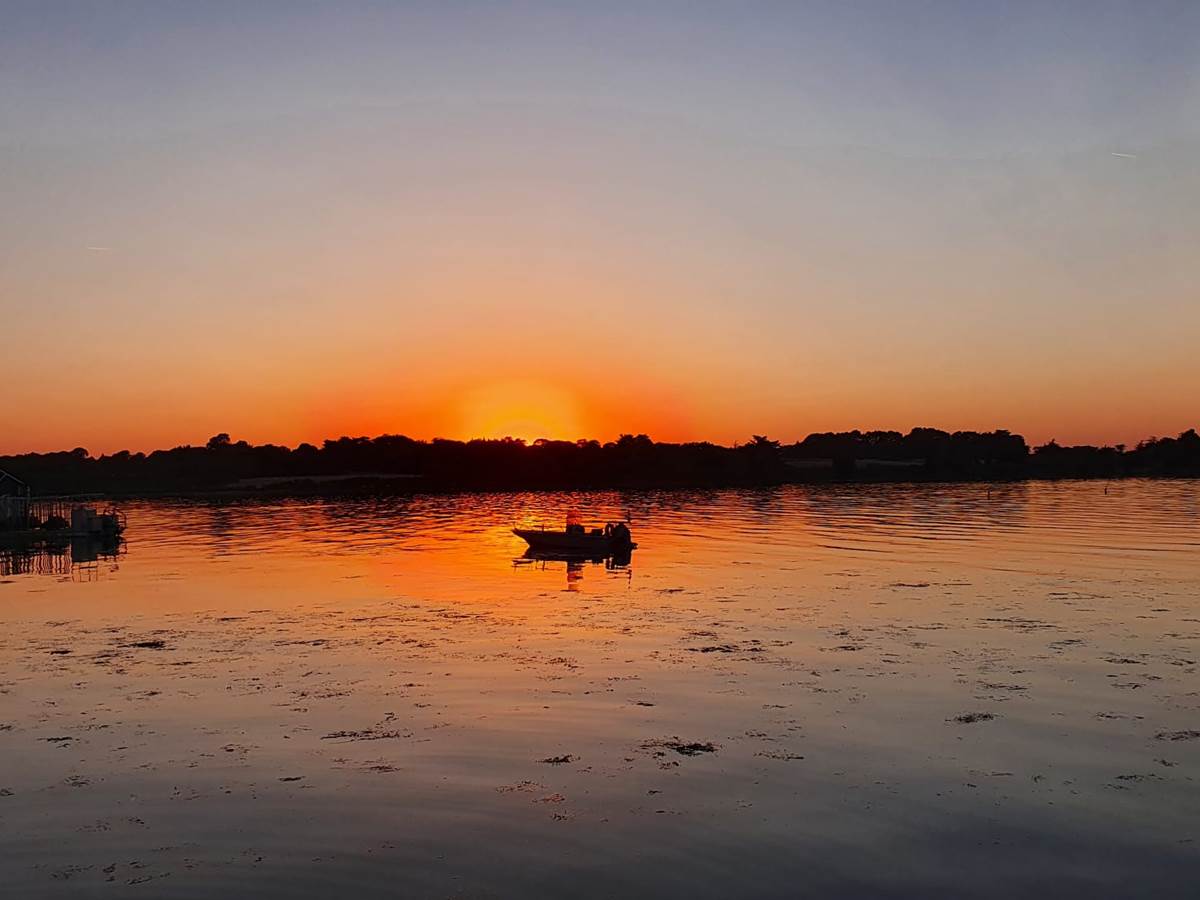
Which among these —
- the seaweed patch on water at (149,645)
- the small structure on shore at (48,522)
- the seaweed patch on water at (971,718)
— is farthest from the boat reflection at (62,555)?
the seaweed patch on water at (971,718)

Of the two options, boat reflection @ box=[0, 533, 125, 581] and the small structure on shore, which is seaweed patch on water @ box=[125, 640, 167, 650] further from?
the small structure on shore

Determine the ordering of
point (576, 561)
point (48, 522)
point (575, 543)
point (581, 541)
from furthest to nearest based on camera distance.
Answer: point (48, 522) < point (575, 543) < point (581, 541) < point (576, 561)

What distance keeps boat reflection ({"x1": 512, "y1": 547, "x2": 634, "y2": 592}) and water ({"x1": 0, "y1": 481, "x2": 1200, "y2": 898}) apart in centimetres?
1122

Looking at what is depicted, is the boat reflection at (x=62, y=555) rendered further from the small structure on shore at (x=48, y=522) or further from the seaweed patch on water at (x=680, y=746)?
the seaweed patch on water at (x=680, y=746)

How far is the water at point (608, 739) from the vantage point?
15.1 meters

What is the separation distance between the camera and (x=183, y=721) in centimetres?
2438

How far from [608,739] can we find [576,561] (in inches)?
1986

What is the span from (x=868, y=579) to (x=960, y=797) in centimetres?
3830

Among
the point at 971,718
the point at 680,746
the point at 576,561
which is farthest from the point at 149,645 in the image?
the point at 576,561

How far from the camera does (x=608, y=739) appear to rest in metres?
22.3

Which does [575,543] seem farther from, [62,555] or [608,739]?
[608,739]

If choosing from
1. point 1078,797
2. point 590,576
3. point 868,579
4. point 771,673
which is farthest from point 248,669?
point 868,579

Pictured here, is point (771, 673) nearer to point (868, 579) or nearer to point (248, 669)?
point (248, 669)

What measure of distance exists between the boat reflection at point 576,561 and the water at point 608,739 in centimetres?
1122
